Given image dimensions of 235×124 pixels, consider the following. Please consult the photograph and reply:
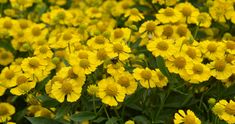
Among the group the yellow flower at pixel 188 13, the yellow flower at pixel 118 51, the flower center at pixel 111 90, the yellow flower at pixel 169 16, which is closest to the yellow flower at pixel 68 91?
the flower center at pixel 111 90

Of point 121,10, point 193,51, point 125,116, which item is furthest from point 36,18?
point 193,51

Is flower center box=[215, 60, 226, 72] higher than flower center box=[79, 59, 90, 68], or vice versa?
flower center box=[79, 59, 90, 68]

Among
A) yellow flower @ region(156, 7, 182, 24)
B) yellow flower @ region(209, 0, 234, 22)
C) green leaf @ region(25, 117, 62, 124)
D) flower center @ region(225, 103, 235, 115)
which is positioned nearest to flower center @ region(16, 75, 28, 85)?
green leaf @ region(25, 117, 62, 124)

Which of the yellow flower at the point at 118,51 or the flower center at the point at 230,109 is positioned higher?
the yellow flower at the point at 118,51

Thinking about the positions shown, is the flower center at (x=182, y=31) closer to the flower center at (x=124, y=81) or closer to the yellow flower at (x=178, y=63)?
the yellow flower at (x=178, y=63)

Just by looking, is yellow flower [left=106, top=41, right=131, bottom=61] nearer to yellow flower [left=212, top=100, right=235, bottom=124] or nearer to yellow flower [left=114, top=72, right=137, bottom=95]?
yellow flower [left=114, top=72, right=137, bottom=95]

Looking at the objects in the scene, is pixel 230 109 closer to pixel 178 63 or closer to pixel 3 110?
pixel 178 63

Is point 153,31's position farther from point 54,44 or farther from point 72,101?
point 72,101
